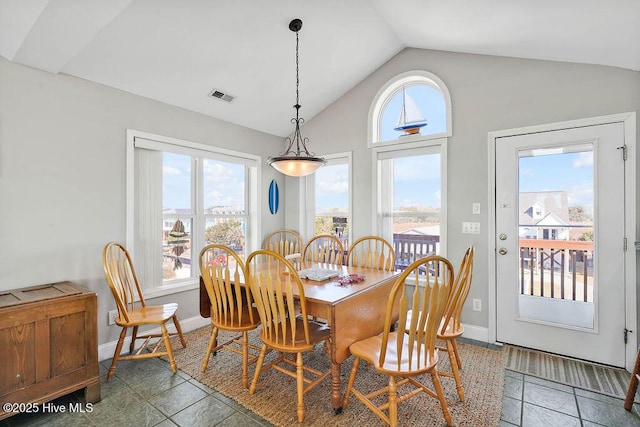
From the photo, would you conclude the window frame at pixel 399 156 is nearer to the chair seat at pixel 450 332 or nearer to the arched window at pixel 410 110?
the arched window at pixel 410 110

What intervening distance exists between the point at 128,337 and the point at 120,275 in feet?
2.11

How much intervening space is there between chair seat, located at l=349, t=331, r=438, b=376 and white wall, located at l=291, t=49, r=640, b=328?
161cm

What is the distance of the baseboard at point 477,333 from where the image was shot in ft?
9.84

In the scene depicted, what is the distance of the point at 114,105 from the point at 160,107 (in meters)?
0.40

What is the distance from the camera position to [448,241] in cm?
318

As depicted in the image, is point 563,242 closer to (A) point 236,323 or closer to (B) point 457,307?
(B) point 457,307

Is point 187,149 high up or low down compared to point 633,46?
down

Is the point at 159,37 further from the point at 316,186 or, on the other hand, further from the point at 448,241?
the point at 448,241

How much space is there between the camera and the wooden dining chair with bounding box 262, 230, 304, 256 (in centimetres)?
407

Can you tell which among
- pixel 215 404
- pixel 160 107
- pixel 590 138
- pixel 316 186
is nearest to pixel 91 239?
pixel 160 107

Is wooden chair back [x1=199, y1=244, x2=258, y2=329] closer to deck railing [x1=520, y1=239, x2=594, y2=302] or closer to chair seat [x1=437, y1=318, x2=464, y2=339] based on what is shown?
chair seat [x1=437, y1=318, x2=464, y2=339]

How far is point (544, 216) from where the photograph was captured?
273 cm

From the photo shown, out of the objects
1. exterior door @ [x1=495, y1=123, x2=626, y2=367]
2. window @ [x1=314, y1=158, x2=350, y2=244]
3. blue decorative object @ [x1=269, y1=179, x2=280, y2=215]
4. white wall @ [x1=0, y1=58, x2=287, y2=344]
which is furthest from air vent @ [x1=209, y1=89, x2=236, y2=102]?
exterior door @ [x1=495, y1=123, x2=626, y2=367]

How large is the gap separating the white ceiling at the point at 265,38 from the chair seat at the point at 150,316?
1.92 meters
